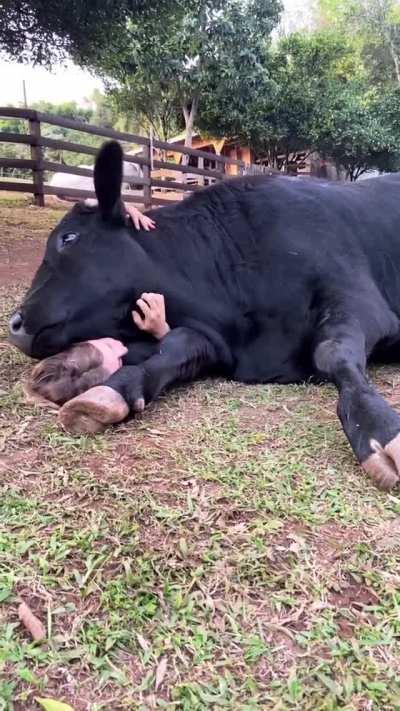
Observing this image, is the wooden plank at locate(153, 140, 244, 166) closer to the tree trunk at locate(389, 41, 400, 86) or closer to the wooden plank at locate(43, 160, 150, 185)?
the wooden plank at locate(43, 160, 150, 185)

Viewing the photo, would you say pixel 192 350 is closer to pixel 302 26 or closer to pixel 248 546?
pixel 248 546

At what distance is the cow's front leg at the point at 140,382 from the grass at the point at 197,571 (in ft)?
0.30

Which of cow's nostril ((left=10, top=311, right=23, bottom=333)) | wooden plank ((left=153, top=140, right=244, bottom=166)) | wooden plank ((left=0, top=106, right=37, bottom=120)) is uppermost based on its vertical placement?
wooden plank ((left=0, top=106, right=37, bottom=120))

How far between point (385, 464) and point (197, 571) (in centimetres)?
67

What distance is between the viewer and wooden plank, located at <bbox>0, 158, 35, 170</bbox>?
28.7 ft

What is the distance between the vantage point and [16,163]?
895 centimetres

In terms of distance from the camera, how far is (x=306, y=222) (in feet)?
9.55

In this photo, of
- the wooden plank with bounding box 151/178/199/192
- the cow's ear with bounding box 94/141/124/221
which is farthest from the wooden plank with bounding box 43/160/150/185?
the cow's ear with bounding box 94/141/124/221

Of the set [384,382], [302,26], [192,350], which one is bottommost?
[384,382]

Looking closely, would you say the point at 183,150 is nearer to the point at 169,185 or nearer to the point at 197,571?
→ the point at 169,185

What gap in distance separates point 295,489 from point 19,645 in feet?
2.65

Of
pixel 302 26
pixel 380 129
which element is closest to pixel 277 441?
pixel 380 129

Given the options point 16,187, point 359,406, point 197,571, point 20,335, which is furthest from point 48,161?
point 197,571

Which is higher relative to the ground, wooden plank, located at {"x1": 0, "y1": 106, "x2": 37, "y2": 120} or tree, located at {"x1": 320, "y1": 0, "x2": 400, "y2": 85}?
tree, located at {"x1": 320, "y1": 0, "x2": 400, "y2": 85}
